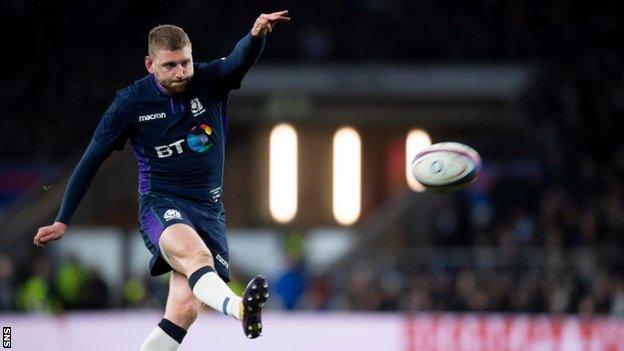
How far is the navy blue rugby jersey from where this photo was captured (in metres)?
6.20

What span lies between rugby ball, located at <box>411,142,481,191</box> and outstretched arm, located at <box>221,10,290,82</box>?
1247 mm

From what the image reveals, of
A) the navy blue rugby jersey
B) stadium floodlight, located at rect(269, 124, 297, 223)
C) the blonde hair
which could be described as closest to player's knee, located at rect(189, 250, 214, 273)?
the navy blue rugby jersey

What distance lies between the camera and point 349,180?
910 inches

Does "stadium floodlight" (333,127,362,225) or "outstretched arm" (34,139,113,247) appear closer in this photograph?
"outstretched arm" (34,139,113,247)

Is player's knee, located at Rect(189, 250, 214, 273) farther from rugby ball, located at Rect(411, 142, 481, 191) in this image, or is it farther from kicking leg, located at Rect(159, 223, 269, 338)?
rugby ball, located at Rect(411, 142, 481, 191)

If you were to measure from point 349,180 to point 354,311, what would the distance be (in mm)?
9716

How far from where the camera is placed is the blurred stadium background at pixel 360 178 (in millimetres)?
11766

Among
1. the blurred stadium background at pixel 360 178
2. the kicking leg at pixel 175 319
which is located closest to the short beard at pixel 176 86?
the kicking leg at pixel 175 319

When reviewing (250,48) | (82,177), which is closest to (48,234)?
(82,177)

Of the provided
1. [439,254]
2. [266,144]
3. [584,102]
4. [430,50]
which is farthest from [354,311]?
[266,144]

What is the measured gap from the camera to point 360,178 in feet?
75.7

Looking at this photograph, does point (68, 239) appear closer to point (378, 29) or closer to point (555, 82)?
point (378, 29)

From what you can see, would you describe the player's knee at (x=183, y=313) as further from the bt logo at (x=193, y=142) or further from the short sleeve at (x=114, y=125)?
the short sleeve at (x=114, y=125)

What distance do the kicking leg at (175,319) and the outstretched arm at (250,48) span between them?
1.07 meters
